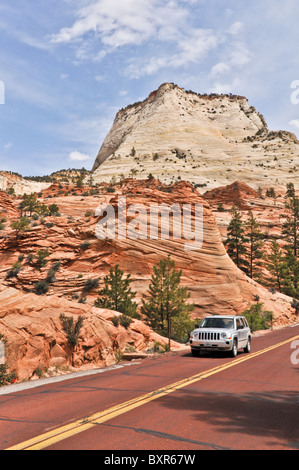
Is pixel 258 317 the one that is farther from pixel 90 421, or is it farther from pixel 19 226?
pixel 90 421

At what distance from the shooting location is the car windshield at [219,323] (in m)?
14.1

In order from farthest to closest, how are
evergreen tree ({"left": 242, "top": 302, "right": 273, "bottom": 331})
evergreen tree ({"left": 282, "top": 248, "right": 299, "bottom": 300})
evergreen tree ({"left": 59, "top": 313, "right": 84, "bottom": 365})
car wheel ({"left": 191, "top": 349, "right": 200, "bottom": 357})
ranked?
evergreen tree ({"left": 282, "top": 248, "right": 299, "bottom": 300}) → evergreen tree ({"left": 242, "top": 302, "right": 273, "bottom": 331}) → car wheel ({"left": 191, "top": 349, "right": 200, "bottom": 357}) → evergreen tree ({"left": 59, "top": 313, "right": 84, "bottom": 365})

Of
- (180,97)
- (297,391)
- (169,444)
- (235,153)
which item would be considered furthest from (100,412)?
(180,97)

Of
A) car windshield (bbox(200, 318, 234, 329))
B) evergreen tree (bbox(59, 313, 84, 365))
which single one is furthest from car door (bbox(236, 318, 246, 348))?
evergreen tree (bbox(59, 313, 84, 365))

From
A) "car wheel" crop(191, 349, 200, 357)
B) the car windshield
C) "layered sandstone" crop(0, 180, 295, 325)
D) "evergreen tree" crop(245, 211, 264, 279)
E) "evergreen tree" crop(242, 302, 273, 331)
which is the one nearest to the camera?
"car wheel" crop(191, 349, 200, 357)

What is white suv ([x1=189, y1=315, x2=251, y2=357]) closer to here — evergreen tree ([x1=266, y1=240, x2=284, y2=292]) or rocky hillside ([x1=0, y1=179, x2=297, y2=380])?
rocky hillside ([x1=0, y1=179, x2=297, y2=380])

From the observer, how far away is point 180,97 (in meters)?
133

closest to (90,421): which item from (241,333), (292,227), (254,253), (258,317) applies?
(241,333)

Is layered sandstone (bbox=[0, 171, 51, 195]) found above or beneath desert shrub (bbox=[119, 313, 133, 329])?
above

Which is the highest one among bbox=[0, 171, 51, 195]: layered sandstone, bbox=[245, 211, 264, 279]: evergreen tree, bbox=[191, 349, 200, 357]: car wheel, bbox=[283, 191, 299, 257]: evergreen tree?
bbox=[0, 171, 51, 195]: layered sandstone

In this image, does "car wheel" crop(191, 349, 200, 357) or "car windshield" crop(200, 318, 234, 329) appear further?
"car windshield" crop(200, 318, 234, 329)

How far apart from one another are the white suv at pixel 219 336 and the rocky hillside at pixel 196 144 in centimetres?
7731

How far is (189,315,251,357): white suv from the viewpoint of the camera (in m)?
13.2
